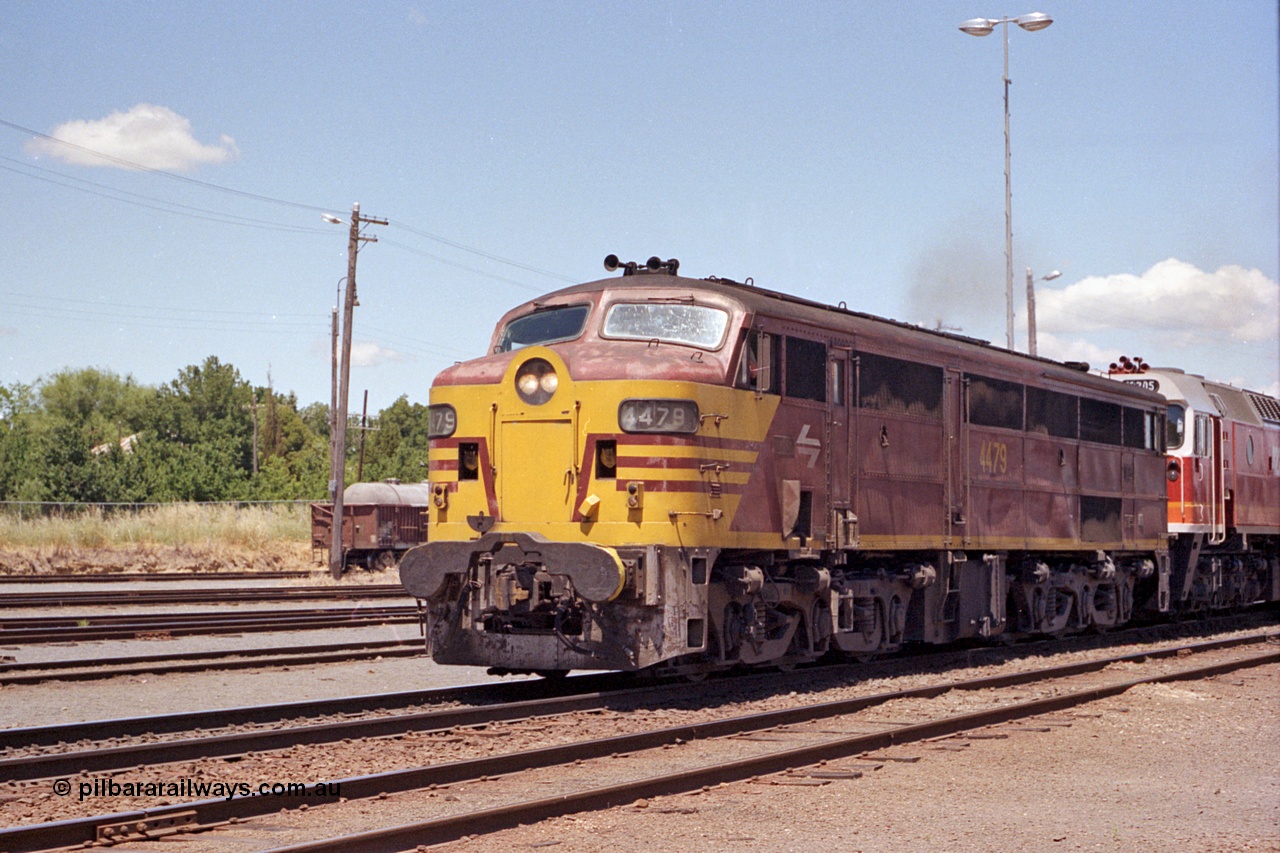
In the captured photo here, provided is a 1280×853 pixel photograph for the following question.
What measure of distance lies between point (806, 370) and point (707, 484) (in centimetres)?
224

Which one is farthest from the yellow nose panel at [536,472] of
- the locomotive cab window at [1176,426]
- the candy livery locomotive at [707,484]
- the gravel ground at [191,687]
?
the locomotive cab window at [1176,426]

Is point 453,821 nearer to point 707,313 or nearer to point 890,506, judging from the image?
point 707,313

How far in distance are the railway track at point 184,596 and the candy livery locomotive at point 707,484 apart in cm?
1459

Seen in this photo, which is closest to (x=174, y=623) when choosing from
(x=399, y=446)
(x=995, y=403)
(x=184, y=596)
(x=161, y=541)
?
(x=184, y=596)

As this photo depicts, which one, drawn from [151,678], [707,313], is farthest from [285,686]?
[707,313]

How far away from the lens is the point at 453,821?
6926 mm

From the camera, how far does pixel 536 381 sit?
12.3 meters

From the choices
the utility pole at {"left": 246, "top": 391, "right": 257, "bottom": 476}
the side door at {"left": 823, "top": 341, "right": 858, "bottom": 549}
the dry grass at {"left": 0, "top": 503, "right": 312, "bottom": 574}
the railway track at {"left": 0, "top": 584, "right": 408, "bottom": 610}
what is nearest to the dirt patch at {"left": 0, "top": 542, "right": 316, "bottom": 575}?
the dry grass at {"left": 0, "top": 503, "right": 312, "bottom": 574}

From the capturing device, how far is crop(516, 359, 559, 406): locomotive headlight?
12.2m

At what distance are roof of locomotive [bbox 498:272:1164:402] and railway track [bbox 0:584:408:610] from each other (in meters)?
14.6

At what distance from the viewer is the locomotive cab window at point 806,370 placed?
523 inches

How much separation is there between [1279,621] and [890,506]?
48.4ft

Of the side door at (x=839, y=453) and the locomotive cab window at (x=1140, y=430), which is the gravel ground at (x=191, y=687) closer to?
the side door at (x=839, y=453)

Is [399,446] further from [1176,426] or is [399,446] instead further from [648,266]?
[648,266]
